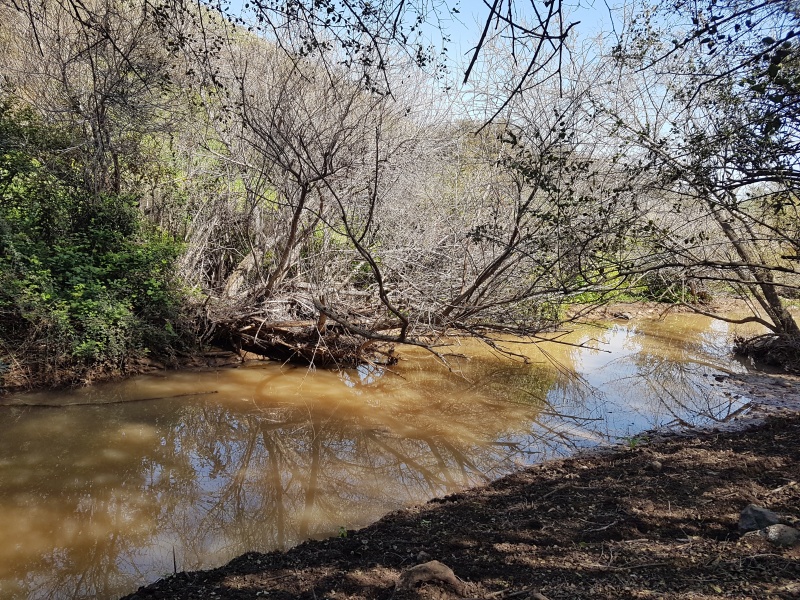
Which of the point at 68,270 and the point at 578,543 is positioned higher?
the point at 68,270

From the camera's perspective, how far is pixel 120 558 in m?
4.17

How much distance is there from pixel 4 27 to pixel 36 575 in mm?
11131

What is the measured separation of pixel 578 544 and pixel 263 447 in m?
3.96

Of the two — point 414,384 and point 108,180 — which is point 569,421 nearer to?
point 414,384

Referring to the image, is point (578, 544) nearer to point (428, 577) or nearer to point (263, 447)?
point (428, 577)

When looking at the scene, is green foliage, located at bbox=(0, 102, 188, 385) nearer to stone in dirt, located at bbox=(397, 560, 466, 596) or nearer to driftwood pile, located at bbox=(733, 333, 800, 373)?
stone in dirt, located at bbox=(397, 560, 466, 596)

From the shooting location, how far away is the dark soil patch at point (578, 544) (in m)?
2.86

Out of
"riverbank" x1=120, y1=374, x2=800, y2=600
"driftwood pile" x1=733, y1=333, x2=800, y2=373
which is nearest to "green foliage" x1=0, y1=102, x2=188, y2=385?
"riverbank" x1=120, y1=374, x2=800, y2=600

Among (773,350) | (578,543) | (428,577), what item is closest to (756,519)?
(578,543)

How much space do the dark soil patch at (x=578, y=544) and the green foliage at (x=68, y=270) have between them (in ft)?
16.7

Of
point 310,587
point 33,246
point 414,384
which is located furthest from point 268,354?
point 310,587

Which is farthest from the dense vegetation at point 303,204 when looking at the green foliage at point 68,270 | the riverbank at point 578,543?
the riverbank at point 578,543

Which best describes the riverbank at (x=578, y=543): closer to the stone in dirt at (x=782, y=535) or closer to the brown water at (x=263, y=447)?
the stone in dirt at (x=782, y=535)

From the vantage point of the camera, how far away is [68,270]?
819 cm
